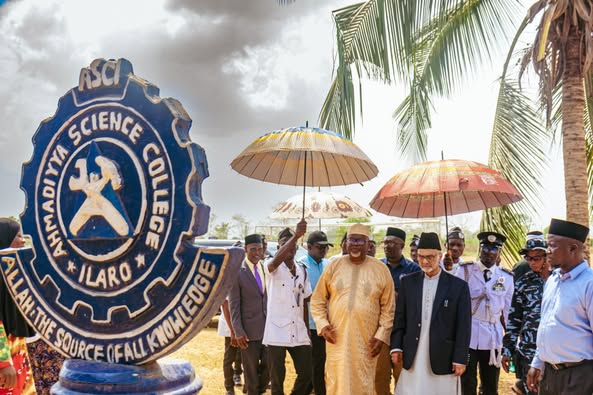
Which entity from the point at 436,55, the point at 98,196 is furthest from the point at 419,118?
the point at 98,196

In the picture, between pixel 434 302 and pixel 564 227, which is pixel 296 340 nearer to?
pixel 434 302

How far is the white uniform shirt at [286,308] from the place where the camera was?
577 cm

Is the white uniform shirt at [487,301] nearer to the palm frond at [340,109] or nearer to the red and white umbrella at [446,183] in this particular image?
the red and white umbrella at [446,183]

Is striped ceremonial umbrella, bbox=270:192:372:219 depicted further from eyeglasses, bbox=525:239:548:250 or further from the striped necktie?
eyeglasses, bbox=525:239:548:250

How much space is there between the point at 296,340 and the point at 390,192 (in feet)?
5.89

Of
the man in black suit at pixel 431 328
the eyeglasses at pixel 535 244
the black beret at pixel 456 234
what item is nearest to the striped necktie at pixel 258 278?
the man in black suit at pixel 431 328

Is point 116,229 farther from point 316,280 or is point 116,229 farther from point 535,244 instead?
point 535,244

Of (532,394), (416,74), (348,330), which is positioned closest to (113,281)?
(348,330)

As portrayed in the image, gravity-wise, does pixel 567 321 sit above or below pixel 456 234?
below

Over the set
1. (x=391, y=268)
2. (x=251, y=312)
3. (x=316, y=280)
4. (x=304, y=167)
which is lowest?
(x=251, y=312)

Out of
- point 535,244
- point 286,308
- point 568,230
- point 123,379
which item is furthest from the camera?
point 286,308

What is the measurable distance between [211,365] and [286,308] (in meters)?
3.37

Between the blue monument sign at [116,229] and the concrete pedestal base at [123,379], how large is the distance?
6 centimetres

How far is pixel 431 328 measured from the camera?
465cm
